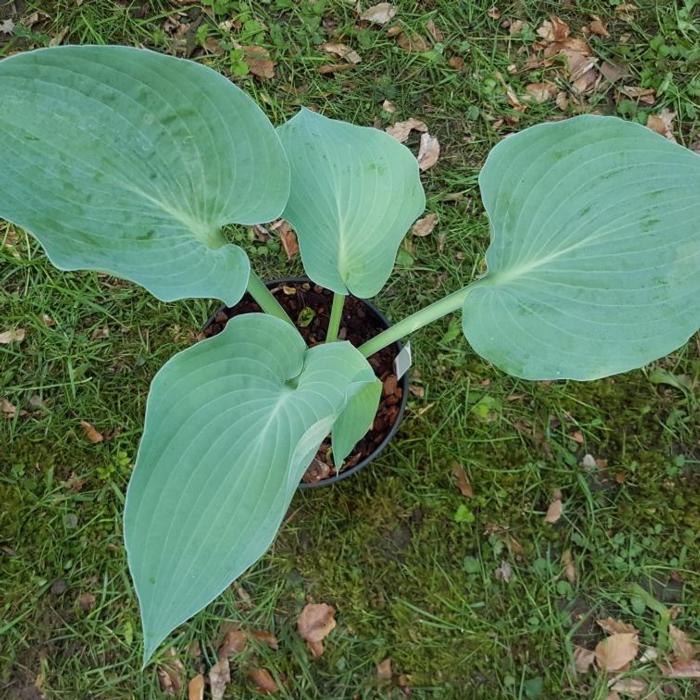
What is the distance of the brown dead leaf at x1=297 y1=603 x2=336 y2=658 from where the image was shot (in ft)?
5.02

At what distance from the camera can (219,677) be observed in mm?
1502

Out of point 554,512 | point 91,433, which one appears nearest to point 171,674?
point 91,433

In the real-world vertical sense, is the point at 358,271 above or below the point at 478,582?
above

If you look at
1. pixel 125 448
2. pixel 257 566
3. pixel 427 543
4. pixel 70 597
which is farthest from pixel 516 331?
pixel 70 597

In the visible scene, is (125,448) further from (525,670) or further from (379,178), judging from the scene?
(525,670)

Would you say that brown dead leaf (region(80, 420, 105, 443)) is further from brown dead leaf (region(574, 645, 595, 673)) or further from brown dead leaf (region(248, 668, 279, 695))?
brown dead leaf (region(574, 645, 595, 673))

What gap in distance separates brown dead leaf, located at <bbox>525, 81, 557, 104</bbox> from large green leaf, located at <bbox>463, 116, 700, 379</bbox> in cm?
98

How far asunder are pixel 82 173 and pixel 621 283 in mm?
766

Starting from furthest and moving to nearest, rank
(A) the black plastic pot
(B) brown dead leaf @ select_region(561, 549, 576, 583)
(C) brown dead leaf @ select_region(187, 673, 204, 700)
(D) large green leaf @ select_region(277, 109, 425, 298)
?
1. (B) brown dead leaf @ select_region(561, 549, 576, 583)
2. (C) brown dead leaf @ select_region(187, 673, 204, 700)
3. (A) the black plastic pot
4. (D) large green leaf @ select_region(277, 109, 425, 298)

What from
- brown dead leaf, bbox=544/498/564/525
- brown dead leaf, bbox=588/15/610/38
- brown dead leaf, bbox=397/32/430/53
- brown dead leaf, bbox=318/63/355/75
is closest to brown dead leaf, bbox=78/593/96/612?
brown dead leaf, bbox=544/498/564/525

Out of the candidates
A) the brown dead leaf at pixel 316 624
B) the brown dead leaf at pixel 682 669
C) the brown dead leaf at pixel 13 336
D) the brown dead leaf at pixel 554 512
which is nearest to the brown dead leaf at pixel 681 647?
the brown dead leaf at pixel 682 669

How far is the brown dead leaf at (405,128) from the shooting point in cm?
179

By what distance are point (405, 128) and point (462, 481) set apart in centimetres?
94

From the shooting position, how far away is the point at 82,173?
2.86ft
